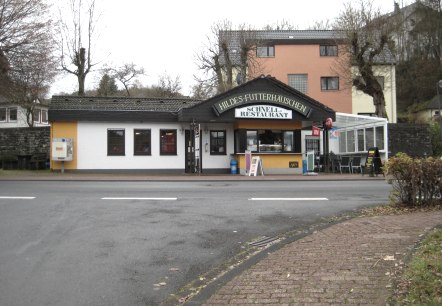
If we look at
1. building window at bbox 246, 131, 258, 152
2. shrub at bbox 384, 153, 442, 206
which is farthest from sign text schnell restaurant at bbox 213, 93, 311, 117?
shrub at bbox 384, 153, 442, 206

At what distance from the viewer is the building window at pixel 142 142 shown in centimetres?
2627

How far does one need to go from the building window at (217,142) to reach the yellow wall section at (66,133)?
768cm

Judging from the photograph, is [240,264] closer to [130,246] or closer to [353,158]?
[130,246]

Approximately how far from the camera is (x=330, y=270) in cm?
539

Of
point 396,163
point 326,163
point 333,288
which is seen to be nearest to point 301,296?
point 333,288

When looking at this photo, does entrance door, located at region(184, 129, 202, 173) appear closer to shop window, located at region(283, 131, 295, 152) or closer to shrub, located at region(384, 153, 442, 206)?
shop window, located at region(283, 131, 295, 152)

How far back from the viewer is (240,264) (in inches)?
235

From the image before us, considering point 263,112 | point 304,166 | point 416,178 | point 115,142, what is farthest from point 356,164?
point 416,178

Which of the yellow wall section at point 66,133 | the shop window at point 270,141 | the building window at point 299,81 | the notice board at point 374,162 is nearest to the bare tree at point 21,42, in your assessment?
the yellow wall section at point 66,133

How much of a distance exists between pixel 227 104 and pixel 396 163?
629 inches

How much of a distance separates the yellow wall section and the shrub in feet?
63.8

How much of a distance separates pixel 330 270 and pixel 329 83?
41663 mm

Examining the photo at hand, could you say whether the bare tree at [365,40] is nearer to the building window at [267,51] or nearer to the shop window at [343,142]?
the shop window at [343,142]

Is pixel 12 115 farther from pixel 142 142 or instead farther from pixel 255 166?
pixel 255 166
